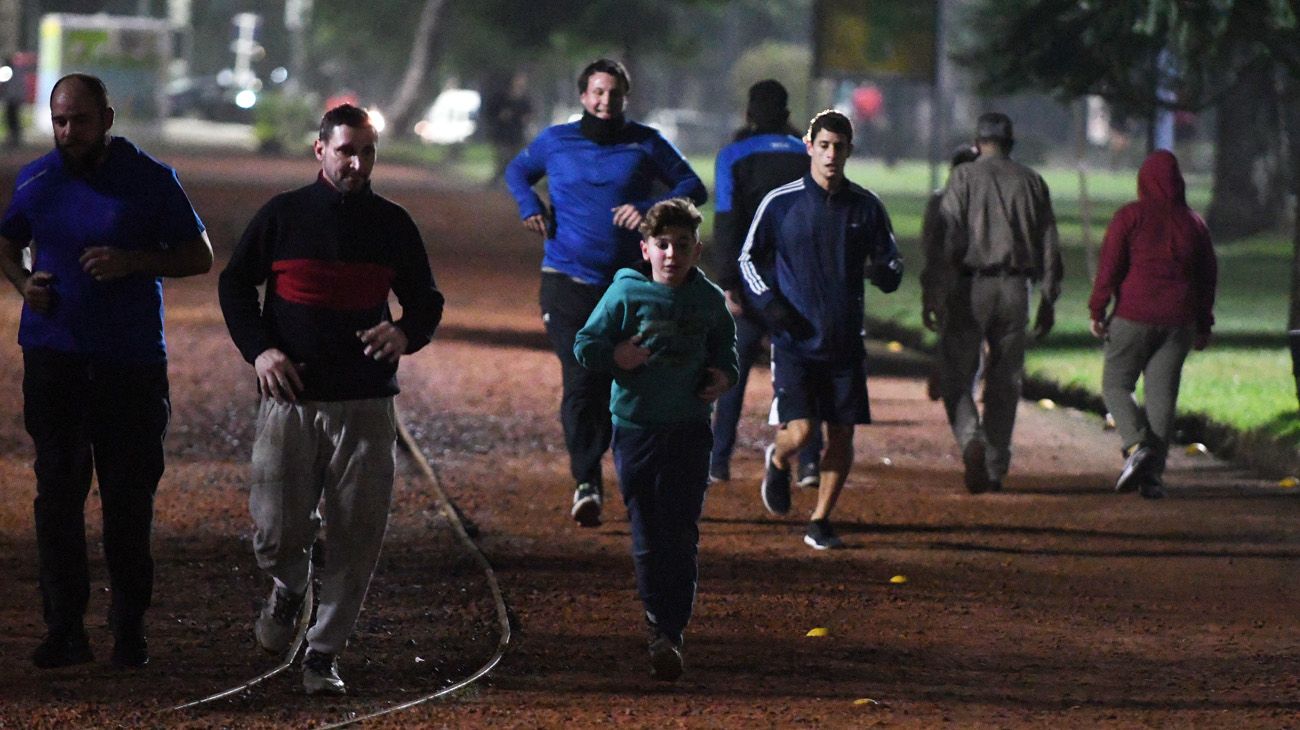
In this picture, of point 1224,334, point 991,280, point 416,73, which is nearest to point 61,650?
point 991,280

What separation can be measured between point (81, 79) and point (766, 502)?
4.43 meters

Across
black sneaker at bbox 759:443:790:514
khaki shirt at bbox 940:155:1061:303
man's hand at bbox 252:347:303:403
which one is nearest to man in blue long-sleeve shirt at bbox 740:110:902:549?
black sneaker at bbox 759:443:790:514

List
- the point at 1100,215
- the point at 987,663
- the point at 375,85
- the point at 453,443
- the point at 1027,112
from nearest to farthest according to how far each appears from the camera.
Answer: the point at 987,663 → the point at 453,443 → the point at 1100,215 → the point at 1027,112 → the point at 375,85

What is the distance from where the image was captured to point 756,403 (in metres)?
15.3

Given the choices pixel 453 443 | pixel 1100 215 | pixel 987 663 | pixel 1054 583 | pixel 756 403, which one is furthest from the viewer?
pixel 1100 215

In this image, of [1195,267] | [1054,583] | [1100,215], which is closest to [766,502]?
[1054,583]

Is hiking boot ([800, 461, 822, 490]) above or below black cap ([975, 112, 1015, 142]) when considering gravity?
below

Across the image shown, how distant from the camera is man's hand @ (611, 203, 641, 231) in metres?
9.88

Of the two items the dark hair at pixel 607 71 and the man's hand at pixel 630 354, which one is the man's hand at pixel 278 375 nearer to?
the man's hand at pixel 630 354

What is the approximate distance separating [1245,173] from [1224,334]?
16.6m

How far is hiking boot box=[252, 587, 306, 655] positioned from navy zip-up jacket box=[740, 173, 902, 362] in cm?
305

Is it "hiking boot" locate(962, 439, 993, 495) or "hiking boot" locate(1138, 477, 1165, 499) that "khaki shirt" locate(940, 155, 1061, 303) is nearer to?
"hiking boot" locate(962, 439, 993, 495)

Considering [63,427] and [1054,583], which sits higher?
[63,427]

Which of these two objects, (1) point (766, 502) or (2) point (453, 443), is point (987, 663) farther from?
(2) point (453, 443)
